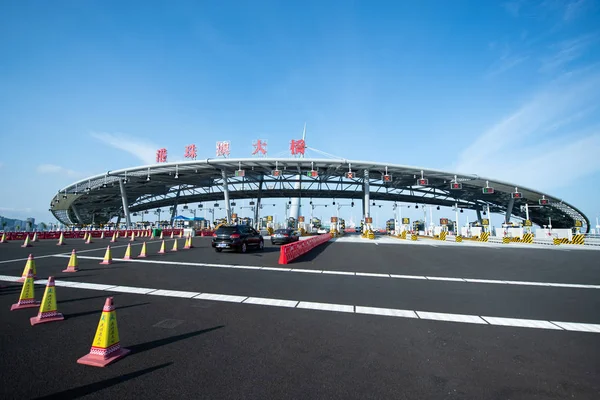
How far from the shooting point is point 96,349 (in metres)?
3.49

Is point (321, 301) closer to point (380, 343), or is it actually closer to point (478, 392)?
point (380, 343)

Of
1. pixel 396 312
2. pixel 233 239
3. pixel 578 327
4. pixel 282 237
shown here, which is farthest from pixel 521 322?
Result: pixel 282 237

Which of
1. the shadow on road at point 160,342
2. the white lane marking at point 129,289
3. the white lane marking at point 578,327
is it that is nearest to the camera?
the shadow on road at point 160,342

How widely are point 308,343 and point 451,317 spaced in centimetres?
317

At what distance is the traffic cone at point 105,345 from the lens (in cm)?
340

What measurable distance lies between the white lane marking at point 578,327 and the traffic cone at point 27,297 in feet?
33.2

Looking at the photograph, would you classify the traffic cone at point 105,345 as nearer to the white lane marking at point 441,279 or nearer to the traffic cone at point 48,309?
the traffic cone at point 48,309

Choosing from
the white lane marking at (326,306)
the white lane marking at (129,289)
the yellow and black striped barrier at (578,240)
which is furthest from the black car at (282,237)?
the yellow and black striped barrier at (578,240)

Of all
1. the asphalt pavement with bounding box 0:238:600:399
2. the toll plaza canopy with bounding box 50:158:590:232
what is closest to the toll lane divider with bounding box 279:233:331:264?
the asphalt pavement with bounding box 0:238:600:399

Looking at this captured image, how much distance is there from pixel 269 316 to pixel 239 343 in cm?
131

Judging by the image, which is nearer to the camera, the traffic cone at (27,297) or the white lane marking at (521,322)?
the white lane marking at (521,322)

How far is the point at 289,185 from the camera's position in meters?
58.7

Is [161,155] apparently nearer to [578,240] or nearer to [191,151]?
[191,151]

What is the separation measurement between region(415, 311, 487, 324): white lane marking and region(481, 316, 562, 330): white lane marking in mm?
206
